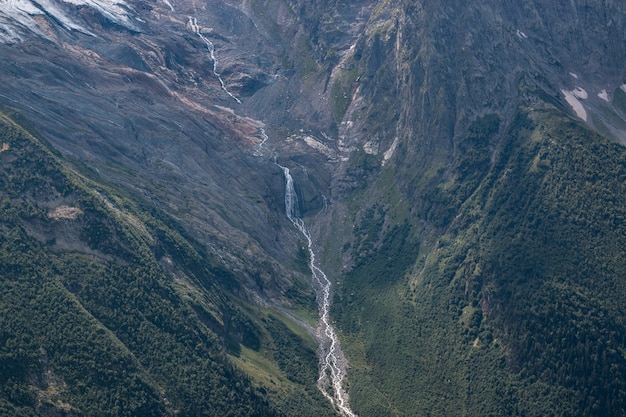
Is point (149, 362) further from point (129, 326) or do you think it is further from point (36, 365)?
point (36, 365)

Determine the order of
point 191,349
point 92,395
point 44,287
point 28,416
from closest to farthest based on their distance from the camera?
point 28,416
point 92,395
point 44,287
point 191,349

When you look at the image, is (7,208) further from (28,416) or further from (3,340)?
(28,416)

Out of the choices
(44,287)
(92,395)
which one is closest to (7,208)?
(44,287)

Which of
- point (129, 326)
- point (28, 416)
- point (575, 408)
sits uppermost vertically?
point (575, 408)

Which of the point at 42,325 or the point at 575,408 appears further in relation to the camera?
the point at 575,408

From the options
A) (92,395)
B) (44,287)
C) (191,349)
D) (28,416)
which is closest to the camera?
(28,416)

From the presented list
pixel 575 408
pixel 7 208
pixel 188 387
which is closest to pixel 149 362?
pixel 188 387

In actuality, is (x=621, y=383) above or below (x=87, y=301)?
above

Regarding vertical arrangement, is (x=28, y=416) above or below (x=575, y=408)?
below

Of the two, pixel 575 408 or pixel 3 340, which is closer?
pixel 3 340
